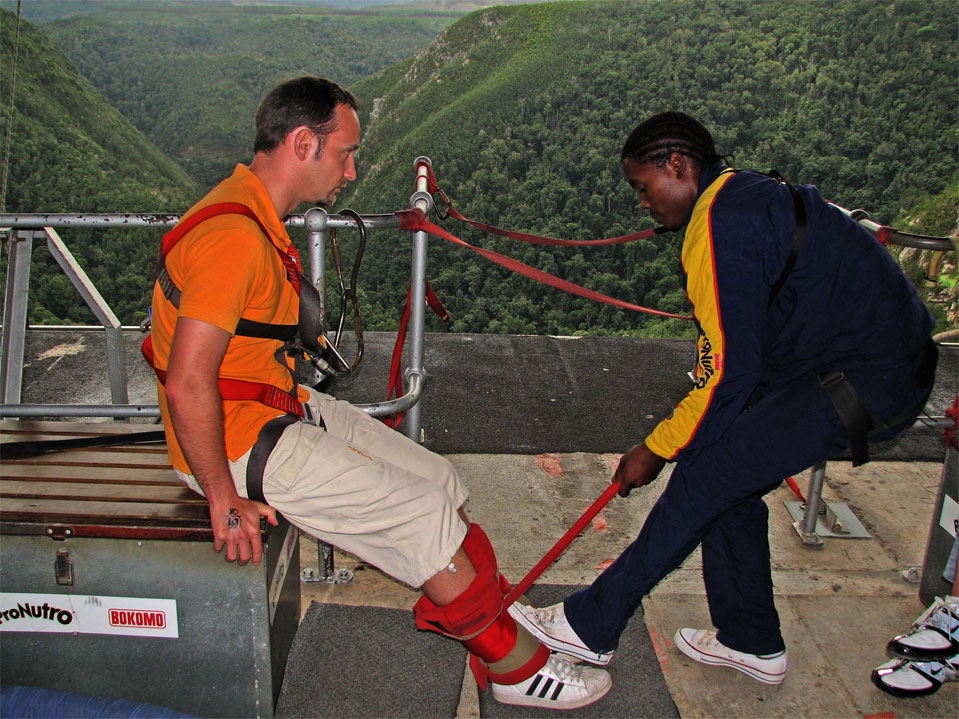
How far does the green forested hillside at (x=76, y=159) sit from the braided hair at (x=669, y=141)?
13666mm

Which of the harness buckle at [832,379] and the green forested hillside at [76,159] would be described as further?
the green forested hillside at [76,159]

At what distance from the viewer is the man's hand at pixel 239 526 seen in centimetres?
169

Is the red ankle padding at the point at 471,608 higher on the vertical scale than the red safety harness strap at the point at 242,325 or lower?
lower

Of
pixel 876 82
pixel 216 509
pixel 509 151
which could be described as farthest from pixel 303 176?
pixel 876 82

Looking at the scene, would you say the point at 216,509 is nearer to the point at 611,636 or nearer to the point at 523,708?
the point at 523,708

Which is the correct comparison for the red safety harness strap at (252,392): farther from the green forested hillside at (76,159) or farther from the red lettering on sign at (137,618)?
the green forested hillside at (76,159)

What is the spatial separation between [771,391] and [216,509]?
4.88ft

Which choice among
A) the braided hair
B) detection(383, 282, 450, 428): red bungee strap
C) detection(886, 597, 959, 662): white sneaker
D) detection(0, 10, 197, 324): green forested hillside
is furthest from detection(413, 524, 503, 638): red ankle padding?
detection(0, 10, 197, 324): green forested hillside

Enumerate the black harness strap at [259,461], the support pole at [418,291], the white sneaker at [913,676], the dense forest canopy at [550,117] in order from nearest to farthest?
1. the black harness strap at [259,461]
2. the white sneaker at [913,676]
3. the support pole at [418,291]
4. the dense forest canopy at [550,117]

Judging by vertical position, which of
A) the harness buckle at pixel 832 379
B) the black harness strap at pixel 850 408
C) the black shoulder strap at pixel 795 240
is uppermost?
the black shoulder strap at pixel 795 240

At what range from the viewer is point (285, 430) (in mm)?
1837

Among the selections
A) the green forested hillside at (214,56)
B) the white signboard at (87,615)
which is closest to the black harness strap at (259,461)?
the white signboard at (87,615)

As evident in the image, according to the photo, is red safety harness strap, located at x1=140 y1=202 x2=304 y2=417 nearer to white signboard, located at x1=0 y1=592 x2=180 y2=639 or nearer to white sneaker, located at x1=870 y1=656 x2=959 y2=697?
white signboard, located at x1=0 y1=592 x2=180 y2=639

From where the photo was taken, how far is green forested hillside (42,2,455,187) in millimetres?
25438
